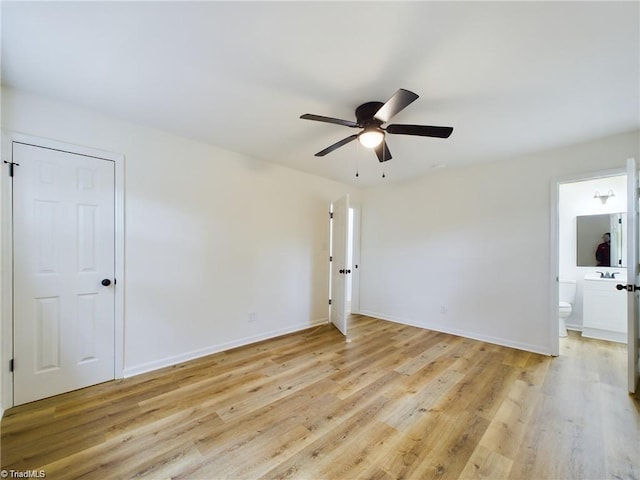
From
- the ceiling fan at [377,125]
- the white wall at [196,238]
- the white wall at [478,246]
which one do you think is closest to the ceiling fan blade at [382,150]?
the ceiling fan at [377,125]

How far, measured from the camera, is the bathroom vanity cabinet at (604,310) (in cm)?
359

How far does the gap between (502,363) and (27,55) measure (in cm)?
489

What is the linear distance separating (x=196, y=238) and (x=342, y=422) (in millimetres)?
2370

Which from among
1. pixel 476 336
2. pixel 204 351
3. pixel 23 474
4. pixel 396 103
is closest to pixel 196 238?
pixel 204 351

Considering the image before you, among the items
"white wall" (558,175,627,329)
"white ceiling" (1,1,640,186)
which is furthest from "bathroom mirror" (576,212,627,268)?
"white ceiling" (1,1,640,186)

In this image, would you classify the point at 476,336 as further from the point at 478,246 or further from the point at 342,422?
the point at 342,422

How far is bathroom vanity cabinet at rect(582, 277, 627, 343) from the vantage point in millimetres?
3590

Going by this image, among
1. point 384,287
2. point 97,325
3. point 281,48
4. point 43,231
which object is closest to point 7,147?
point 43,231

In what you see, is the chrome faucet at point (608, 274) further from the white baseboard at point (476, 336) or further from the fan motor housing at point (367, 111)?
the fan motor housing at point (367, 111)

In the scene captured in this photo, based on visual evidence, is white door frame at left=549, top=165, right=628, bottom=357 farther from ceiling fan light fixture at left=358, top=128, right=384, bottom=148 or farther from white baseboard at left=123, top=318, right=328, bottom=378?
white baseboard at left=123, top=318, right=328, bottom=378

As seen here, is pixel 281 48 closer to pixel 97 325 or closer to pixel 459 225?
pixel 97 325

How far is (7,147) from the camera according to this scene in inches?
80.1

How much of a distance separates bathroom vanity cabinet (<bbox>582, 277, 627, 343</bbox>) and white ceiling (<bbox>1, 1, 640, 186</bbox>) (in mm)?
2346

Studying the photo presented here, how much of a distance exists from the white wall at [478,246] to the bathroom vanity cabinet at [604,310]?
1.35m
